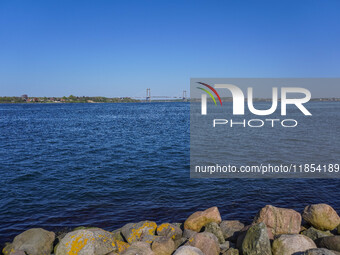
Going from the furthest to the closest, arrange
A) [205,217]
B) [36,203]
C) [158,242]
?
[36,203]
[205,217]
[158,242]

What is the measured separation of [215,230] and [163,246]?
7.77 ft

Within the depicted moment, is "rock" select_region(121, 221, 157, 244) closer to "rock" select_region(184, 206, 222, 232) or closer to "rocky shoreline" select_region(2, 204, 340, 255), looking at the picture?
"rocky shoreline" select_region(2, 204, 340, 255)

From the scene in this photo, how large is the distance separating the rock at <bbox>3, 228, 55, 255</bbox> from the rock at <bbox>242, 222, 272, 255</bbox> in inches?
293

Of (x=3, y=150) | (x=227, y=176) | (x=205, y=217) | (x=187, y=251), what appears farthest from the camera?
(x=3, y=150)

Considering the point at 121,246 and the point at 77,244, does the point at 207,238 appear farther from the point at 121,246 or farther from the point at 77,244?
the point at 77,244

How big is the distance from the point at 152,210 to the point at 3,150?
2497cm

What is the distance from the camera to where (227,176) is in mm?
22031

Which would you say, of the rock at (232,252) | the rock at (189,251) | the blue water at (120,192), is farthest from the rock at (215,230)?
the blue water at (120,192)

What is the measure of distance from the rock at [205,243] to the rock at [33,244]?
555cm

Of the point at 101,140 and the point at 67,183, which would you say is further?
the point at 101,140

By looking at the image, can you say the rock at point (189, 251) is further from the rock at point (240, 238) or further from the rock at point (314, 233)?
the rock at point (314, 233)

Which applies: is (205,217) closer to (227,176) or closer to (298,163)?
(227,176)

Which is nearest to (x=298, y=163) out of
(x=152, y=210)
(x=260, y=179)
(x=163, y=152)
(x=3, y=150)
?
(x=260, y=179)

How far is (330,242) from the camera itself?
33.2ft
